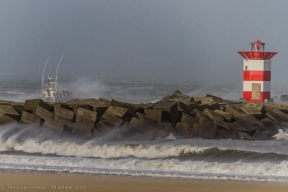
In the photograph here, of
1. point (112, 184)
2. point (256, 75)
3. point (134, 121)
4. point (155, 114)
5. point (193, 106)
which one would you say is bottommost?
point (112, 184)

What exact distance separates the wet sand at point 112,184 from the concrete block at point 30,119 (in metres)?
3.23

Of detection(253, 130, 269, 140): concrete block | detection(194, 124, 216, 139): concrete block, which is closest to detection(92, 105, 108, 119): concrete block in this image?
detection(194, 124, 216, 139): concrete block

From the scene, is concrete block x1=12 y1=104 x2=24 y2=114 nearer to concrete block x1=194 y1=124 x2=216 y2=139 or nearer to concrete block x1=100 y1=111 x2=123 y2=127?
concrete block x1=100 y1=111 x2=123 y2=127

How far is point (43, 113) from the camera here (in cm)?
1492

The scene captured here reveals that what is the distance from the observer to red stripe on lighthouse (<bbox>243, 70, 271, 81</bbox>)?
61.6 feet

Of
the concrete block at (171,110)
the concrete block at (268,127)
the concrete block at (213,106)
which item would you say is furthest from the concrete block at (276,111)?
the concrete block at (171,110)

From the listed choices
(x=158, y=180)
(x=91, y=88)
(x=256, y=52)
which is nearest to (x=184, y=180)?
(x=158, y=180)

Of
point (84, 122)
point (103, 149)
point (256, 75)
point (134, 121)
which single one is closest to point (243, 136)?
point (134, 121)

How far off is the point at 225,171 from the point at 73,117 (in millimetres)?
4157

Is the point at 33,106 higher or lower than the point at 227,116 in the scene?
higher

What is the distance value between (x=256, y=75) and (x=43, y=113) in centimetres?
639

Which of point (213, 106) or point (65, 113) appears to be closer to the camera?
point (65, 113)

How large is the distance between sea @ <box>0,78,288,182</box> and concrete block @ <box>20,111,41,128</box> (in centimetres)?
17

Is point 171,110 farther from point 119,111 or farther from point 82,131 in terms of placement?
point 82,131
